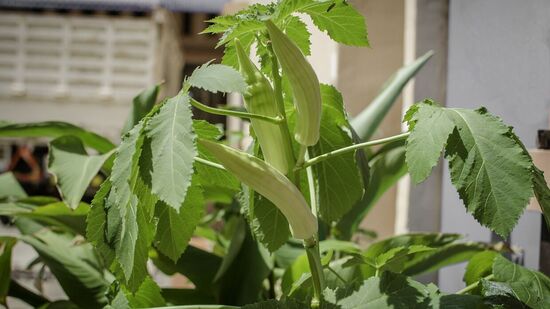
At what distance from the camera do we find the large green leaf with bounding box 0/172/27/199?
0.88 meters

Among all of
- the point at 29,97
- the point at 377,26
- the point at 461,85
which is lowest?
the point at 29,97

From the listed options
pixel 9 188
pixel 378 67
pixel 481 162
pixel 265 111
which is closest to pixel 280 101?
pixel 265 111

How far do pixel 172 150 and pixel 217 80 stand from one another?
47 mm

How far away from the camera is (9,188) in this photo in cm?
89

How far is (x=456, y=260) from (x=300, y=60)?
50 cm

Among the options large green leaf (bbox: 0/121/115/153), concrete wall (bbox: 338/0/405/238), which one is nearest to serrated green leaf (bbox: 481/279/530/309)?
large green leaf (bbox: 0/121/115/153)

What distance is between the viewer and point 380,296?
350 millimetres

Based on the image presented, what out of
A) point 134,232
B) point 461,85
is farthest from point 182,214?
point 461,85

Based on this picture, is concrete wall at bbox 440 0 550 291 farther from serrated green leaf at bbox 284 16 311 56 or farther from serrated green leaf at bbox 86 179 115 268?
serrated green leaf at bbox 86 179 115 268

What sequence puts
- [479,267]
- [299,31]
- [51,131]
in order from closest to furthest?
[299,31]
[479,267]
[51,131]

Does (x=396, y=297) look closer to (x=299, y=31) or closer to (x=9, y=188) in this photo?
(x=299, y=31)

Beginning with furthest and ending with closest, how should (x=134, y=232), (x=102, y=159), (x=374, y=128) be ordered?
1. (x=374, y=128)
2. (x=102, y=159)
3. (x=134, y=232)

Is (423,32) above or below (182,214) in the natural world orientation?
above

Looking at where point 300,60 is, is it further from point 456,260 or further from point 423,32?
point 423,32
